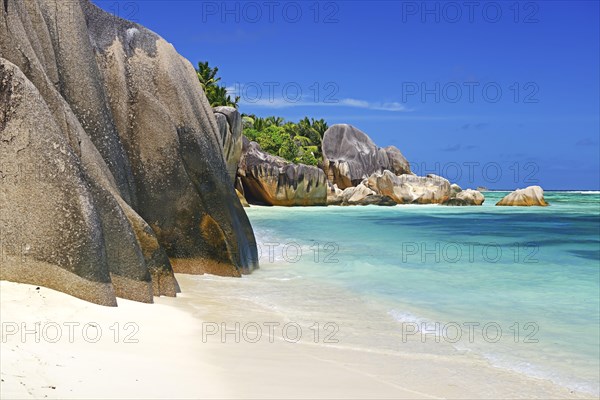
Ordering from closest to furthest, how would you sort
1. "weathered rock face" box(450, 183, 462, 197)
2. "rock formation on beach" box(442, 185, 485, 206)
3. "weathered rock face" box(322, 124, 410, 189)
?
"rock formation on beach" box(442, 185, 485, 206)
"weathered rock face" box(450, 183, 462, 197)
"weathered rock face" box(322, 124, 410, 189)

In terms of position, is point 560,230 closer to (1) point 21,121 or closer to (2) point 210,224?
(2) point 210,224

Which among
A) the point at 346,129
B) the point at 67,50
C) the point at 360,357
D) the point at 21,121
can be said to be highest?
the point at 346,129

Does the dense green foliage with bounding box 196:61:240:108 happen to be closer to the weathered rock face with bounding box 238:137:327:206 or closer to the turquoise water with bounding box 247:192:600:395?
the weathered rock face with bounding box 238:137:327:206

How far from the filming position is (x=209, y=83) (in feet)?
159

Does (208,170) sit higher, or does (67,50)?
(67,50)

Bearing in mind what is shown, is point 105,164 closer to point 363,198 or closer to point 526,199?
point 363,198

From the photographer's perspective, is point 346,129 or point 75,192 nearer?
point 75,192

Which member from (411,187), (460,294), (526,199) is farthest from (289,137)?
(460,294)

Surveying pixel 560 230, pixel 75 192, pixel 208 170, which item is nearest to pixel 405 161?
pixel 560 230

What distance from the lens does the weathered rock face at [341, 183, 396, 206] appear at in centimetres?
5203

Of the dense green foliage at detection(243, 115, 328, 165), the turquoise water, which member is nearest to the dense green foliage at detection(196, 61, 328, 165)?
the dense green foliage at detection(243, 115, 328, 165)

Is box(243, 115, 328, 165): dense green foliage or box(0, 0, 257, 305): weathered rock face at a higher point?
box(243, 115, 328, 165): dense green foliage

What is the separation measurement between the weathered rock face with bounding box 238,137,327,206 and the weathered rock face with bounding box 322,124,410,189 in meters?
14.6

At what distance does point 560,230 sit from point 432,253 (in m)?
14.2
